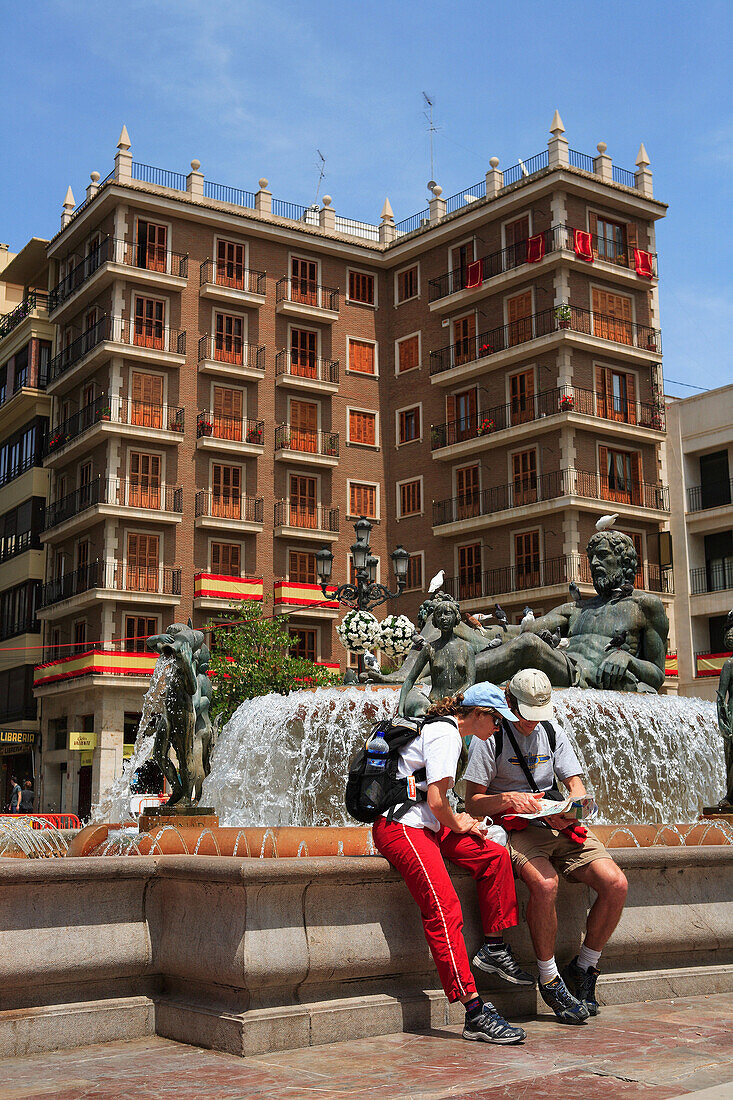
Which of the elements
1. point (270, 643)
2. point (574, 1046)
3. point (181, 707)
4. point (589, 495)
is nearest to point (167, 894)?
point (574, 1046)

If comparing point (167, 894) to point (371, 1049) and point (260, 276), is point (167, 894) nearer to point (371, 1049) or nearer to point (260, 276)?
point (371, 1049)

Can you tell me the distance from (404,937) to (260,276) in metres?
44.0

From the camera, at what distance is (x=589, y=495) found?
42.9 metres

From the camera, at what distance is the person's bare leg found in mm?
6062

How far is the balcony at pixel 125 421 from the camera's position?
43125 mm

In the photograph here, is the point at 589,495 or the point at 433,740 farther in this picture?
the point at 589,495

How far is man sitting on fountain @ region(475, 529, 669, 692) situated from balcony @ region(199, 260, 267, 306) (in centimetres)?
3503

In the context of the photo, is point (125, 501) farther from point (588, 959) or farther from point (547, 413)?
point (588, 959)

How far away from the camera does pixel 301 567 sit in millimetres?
46688

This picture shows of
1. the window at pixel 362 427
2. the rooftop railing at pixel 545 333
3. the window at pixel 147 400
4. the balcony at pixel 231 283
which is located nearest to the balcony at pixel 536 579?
the window at pixel 362 427

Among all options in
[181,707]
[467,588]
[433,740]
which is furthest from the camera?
[467,588]

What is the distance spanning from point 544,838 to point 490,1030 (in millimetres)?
1017

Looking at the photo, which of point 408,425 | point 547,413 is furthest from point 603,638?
point 408,425

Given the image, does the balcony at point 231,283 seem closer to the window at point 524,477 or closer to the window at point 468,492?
the window at point 468,492
